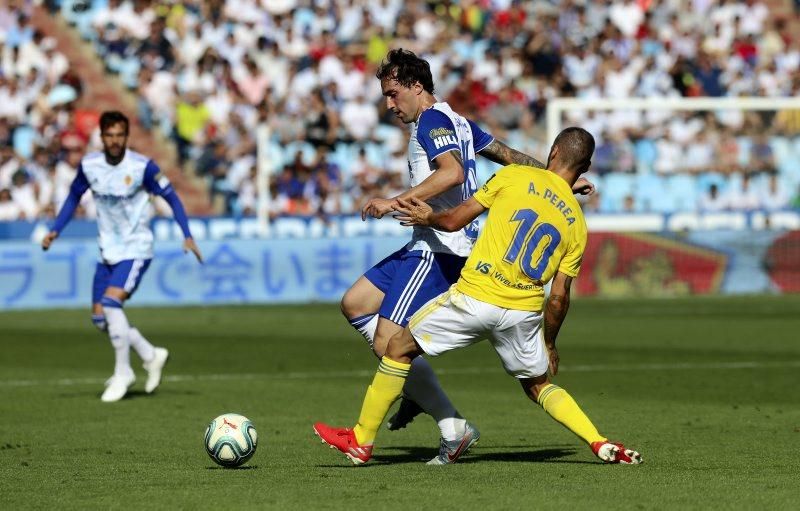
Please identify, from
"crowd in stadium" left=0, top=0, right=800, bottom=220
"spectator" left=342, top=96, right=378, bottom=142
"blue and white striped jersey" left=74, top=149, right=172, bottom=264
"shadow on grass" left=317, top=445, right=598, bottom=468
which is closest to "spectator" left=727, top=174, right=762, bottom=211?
"crowd in stadium" left=0, top=0, right=800, bottom=220

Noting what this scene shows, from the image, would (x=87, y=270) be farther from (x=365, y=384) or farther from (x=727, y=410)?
(x=727, y=410)

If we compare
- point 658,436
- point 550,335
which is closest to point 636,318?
point 658,436

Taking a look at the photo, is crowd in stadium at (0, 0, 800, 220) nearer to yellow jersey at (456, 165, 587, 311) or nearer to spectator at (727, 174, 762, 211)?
spectator at (727, 174, 762, 211)

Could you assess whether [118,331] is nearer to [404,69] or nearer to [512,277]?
[404,69]

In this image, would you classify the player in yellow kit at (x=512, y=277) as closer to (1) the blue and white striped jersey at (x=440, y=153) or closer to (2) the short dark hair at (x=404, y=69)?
(1) the blue and white striped jersey at (x=440, y=153)

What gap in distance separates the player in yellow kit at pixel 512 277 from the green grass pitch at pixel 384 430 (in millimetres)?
536

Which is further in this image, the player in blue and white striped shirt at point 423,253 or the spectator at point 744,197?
the spectator at point 744,197

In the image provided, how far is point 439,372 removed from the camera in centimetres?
1459

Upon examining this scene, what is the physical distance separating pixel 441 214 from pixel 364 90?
19.8 meters

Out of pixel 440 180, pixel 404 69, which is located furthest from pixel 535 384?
pixel 404 69

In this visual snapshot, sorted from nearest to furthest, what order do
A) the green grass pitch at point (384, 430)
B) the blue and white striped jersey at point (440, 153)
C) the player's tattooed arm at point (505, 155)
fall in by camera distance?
1. the green grass pitch at point (384, 430)
2. the blue and white striped jersey at point (440, 153)
3. the player's tattooed arm at point (505, 155)

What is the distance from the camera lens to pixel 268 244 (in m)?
24.2

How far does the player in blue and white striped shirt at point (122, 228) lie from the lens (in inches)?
500

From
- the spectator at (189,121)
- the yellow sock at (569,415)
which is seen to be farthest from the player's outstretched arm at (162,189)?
the spectator at (189,121)
